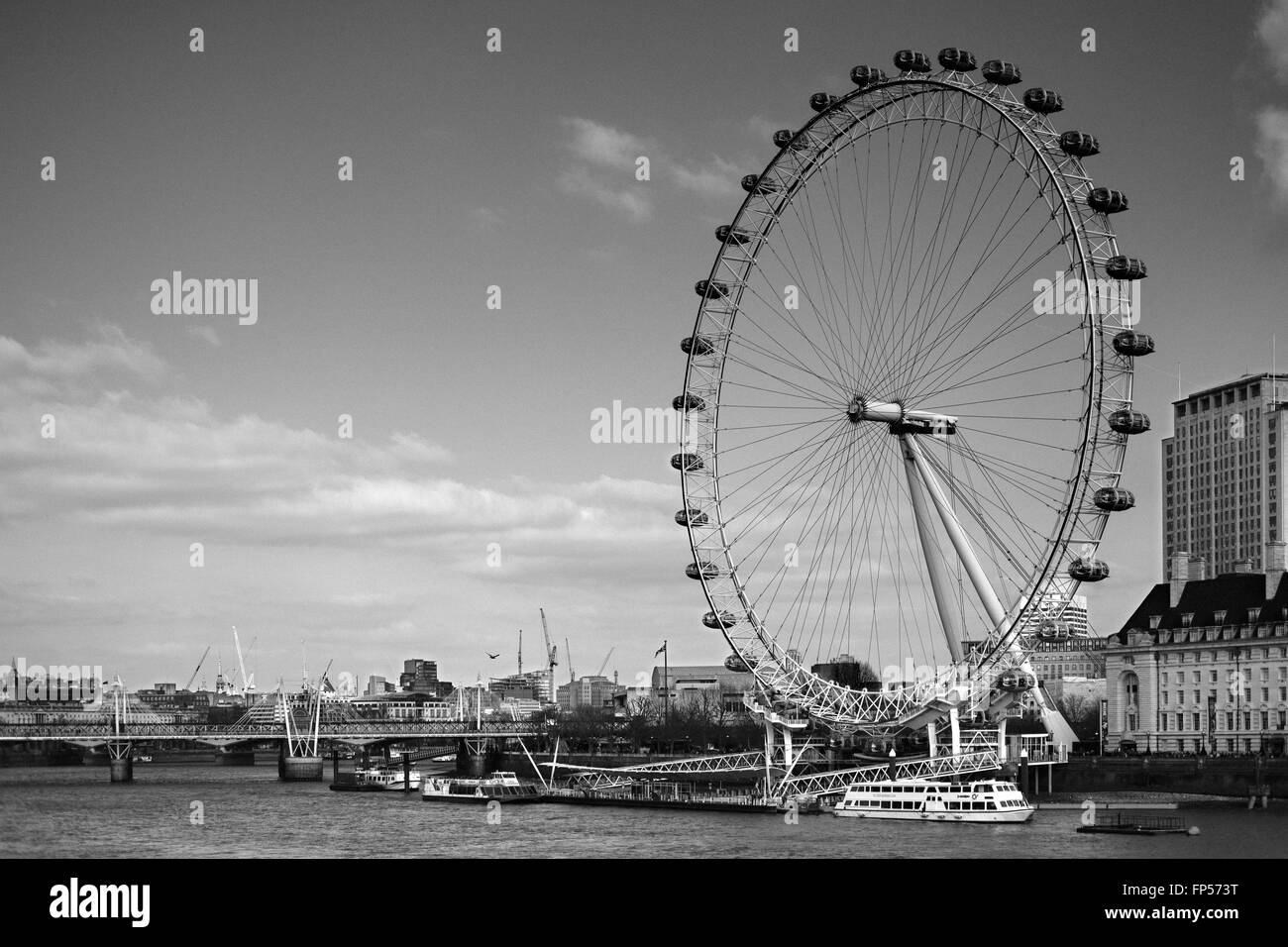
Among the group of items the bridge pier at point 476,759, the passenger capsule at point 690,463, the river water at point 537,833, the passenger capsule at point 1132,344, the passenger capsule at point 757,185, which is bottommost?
the bridge pier at point 476,759

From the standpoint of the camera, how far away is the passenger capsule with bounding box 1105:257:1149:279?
60.0 metres

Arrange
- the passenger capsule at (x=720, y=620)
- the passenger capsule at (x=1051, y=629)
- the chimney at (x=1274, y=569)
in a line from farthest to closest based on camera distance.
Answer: the chimney at (x=1274, y=569), the passenger capsule at (x=720, y=620), the passenger capsule at (x=1051, y=629)

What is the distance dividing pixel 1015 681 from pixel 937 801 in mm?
7158

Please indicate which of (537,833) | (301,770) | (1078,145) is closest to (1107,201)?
(1078,145)

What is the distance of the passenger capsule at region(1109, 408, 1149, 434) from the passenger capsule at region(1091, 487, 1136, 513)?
227cm

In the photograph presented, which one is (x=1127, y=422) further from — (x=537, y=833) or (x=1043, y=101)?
(x=537, y=833)

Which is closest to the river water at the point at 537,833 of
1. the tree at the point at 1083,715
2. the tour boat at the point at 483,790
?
the tour boat at the point at 483,790

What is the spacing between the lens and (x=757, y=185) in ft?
240

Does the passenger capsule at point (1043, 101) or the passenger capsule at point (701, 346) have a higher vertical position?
the passenger capsule at point (1043, 101)

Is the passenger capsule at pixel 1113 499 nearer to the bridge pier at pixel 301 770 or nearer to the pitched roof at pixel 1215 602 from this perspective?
the pitched roof at pixel 1215 602

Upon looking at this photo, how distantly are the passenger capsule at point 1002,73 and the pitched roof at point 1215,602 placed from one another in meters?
46.9

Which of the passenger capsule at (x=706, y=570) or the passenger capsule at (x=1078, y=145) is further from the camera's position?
the passenger capsule at (x=706, y=570)

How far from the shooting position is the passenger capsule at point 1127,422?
6041 cm

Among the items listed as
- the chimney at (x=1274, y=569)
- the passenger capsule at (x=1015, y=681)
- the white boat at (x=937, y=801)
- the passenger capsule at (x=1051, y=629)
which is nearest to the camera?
the passenger capsule at (x=1051, y=629)
